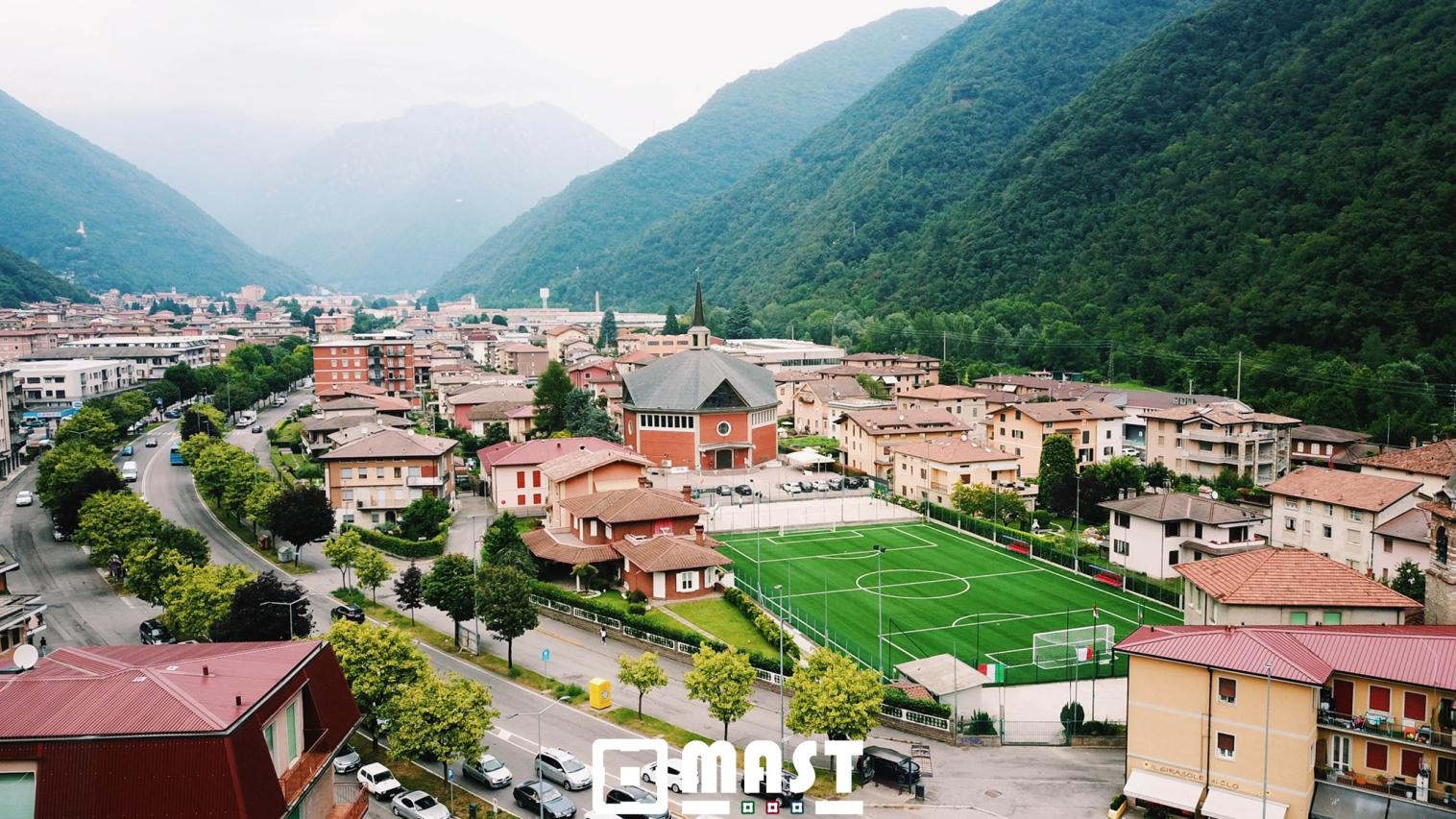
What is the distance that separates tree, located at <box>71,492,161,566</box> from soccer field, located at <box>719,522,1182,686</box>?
2508 centimetres

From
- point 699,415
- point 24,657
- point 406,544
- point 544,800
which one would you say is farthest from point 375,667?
point 699,415

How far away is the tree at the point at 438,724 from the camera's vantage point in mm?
24016

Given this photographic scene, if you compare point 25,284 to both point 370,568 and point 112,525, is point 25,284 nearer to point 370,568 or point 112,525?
point 112,525

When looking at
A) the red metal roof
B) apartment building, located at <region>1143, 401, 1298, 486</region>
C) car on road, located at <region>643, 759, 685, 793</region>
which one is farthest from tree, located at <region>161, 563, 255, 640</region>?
apartment building, located at <region>1143, 401, 1298, 486</region>

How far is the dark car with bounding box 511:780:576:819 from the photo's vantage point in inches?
912

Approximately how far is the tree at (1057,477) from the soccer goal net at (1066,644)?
18.1 meters

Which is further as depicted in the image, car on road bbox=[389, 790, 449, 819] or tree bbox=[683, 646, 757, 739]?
tree bbox=[683, 646, 757, 739]

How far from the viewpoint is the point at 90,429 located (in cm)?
6688

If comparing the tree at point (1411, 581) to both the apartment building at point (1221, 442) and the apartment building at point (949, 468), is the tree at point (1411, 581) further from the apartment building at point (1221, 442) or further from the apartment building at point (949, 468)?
the apartment building at point (1221, 442)

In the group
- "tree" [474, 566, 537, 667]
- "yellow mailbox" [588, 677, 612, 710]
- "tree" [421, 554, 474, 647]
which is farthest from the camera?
"tree" [421, 554, 474, 647]

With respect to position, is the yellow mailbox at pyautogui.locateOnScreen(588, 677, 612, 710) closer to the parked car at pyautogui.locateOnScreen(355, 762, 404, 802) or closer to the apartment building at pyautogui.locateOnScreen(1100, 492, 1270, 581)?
the parked car at pyautogui.locateOnScreen(355, 762, 404, 802)

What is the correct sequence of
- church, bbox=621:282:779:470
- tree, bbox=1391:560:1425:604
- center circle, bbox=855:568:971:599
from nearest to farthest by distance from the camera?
tree, bbox=1391:560:1425:604 → center circle, bbox=855:568:971:599 → church, bbox=621:282:779:470

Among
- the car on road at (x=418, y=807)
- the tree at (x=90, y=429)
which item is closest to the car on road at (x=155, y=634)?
the car on road at (x=418, y=807)

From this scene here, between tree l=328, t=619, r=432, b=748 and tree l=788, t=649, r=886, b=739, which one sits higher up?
tree l=328, t=619, r=432, b=748
